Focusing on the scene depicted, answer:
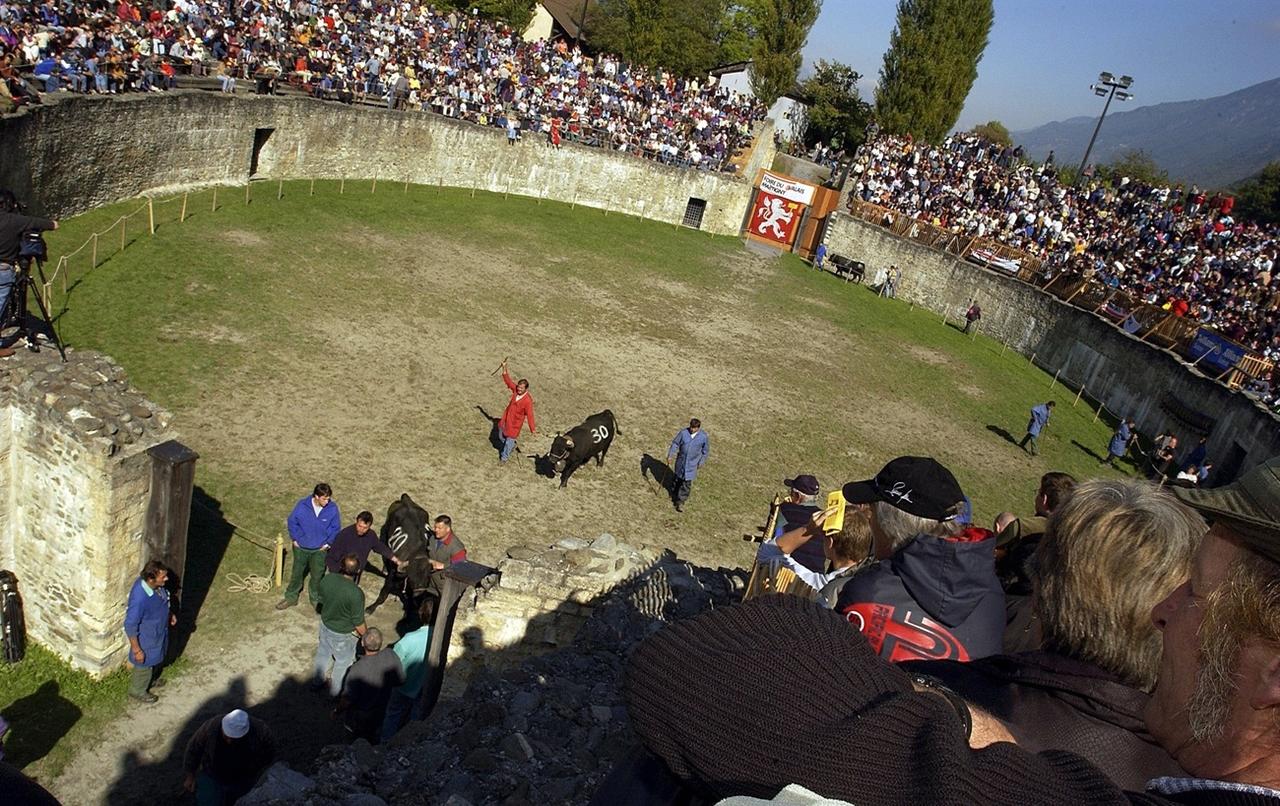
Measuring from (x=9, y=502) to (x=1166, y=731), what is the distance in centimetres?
970

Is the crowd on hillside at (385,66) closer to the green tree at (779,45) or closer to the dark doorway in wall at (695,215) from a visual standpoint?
the dark doorway in wall at (695,215)

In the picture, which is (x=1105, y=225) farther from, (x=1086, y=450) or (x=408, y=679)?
(x=408, y=679)

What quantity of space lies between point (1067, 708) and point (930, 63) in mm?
47812

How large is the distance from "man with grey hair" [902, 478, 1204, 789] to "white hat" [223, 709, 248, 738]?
5.77m

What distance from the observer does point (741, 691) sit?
1561mm

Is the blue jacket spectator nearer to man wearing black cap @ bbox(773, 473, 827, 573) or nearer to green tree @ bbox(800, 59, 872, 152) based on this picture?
man wearing black cap @ bbox(773, 473, 827, 573)

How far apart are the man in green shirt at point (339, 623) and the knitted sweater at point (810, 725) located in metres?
7.00

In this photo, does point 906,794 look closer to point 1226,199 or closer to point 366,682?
point 366,682

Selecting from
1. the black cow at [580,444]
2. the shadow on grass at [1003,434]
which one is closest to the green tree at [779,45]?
the shadow on grass at [1003,434]

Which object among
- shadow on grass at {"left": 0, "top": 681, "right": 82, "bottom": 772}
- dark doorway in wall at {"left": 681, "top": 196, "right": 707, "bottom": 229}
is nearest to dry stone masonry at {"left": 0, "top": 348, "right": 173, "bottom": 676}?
shadow on grass at {"left": 0, "top": 681, "right": 82, "bottom": 772}

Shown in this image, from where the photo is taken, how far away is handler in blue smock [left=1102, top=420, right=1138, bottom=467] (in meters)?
19.9

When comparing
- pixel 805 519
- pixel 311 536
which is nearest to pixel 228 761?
pixel 311 536

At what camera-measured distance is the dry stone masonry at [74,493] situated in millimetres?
7801

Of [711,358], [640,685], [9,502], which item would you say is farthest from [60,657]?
[711,358]
